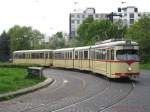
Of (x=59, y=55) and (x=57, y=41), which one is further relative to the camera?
(x=57, y=41)

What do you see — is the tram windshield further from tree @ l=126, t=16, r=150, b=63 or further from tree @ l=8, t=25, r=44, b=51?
tree @ l=8, t=25, r=44, b=51

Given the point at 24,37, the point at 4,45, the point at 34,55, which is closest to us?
the point at 34,55

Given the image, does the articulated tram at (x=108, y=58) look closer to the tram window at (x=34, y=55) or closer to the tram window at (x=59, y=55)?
the tram window at (x=59, y=55)

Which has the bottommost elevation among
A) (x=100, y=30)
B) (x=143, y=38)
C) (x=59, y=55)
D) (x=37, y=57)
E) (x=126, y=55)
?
(x=37, y=57)

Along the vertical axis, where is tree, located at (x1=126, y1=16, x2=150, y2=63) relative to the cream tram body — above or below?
above

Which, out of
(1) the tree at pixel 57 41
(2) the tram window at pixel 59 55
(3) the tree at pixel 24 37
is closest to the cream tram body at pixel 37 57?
(2) the tram window at pixel 59 55

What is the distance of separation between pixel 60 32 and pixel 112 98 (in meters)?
137

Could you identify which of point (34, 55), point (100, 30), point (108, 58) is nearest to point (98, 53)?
point (108, 58)

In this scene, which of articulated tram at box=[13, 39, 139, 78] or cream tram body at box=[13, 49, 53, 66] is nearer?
articulated tram at box=[13, 39, 139, 78]

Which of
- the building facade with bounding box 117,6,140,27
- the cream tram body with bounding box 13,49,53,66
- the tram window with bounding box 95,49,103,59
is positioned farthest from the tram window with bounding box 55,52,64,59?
the building facade with bounding box 117,6,140,27

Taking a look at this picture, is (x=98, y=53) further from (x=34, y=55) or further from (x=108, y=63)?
(x=34, y=55)

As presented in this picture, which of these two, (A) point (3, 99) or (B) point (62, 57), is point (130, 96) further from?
(B) point (62, 57)

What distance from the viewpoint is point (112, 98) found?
19.3 m

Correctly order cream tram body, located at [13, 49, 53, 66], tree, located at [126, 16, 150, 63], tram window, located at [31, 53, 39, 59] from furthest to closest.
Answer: tree, located at [126, 16, 150, 63] → tram window, located at [31, 53, 39, 59] → cream tram body, located at [13, 49, 53, 66]
